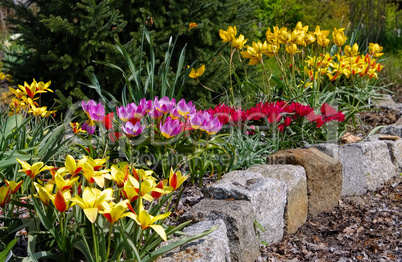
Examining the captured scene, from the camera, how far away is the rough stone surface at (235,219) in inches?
76.9

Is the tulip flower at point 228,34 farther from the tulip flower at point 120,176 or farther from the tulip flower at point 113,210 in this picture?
the tulip flower at point 113,210

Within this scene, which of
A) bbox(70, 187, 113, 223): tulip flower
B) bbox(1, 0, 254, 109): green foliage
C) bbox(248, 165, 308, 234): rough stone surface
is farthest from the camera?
bbox(1, 0, 254, 109): green foliage

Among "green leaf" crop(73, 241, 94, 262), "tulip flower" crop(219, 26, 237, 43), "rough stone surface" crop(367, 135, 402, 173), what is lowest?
"rough stone surface" crop(367, 135, 402, 173)

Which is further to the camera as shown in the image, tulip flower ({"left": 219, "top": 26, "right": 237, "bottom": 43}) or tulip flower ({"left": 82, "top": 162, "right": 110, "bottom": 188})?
tulip flower ({"left": 219, "top": 26, "right": 237, "bottom": 43})

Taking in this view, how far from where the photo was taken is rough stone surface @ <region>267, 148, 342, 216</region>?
273 cm

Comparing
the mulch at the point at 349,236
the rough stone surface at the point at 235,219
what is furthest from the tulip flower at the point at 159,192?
the mulch at the point at 349,236

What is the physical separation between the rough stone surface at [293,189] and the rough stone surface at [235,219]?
1.35 feet

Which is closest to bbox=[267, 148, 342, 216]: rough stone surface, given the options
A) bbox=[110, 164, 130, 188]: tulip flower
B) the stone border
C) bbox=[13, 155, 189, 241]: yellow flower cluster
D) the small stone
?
Answer: the stone border

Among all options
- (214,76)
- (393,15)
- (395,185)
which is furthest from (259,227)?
(393,15)

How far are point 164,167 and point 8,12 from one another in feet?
36.5

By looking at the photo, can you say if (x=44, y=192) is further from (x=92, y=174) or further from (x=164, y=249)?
(x=164, y=249)

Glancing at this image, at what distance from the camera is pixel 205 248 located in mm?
1673

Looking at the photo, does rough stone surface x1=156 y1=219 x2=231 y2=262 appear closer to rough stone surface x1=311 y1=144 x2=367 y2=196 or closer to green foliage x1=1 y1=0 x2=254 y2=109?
rough stone surface x1=311 y1=144 x2=367 y2=196

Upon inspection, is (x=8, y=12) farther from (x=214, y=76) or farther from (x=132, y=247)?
(x=132, y=247)
